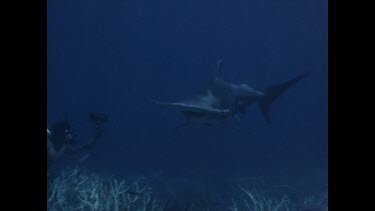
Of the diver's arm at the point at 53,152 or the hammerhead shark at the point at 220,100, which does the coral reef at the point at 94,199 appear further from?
the hammerhead shark at the point at 220,100

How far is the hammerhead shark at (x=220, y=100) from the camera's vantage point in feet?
26.5

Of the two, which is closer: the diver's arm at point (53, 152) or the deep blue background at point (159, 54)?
the diver's arm at point (53, 152)

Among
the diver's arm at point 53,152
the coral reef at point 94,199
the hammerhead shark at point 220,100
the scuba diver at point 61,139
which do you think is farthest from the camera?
the hammerhead shark at point 220,100

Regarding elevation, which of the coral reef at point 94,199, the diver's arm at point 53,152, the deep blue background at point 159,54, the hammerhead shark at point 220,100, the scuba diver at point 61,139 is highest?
the deep blue background at point 159,54

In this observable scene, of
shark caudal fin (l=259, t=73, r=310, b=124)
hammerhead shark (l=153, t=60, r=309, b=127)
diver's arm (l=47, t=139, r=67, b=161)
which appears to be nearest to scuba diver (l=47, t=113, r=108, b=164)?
diver's arm (l=47, t=139, r=67, b=161)

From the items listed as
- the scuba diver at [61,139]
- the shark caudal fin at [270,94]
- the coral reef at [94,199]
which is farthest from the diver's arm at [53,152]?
the shark caudal fin at [270,94]

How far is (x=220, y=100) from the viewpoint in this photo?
8.93 meters

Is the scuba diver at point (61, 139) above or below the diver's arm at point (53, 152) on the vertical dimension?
above

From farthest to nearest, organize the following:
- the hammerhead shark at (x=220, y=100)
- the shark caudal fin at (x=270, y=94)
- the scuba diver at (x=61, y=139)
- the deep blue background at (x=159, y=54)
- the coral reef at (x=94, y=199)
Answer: the deep blue background at (x=159, y=54)
the shark caudal fin at (x=270, y=94)
the hammerhead shark at (x=220, y=100)
the scuba diver at (x=61, y=139)
the coral reef at (x=94, y=199)

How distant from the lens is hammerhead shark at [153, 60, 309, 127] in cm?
807

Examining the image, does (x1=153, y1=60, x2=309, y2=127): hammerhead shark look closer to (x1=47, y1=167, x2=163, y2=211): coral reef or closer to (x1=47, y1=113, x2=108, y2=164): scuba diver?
(x1=47, y1=167, x2=163, y2=211): coral reef

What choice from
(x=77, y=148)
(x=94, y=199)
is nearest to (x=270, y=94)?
(x=77, y=148)
